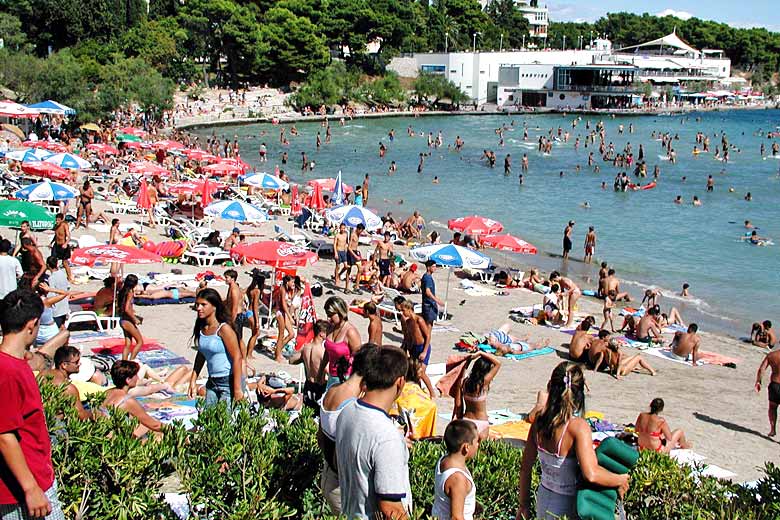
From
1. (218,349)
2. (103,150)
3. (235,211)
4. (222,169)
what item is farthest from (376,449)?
(103,150)

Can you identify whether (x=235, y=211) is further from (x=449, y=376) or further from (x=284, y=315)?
(x=449, y=376)

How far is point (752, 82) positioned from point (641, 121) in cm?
6460

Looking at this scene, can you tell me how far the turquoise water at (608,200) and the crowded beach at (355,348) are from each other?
199 centimetres

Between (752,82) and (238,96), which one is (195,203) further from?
(752,82)

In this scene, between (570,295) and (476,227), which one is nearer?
(570,295)

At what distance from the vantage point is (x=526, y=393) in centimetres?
1103

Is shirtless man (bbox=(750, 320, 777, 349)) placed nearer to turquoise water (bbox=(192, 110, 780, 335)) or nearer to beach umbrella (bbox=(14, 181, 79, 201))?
turquoise water (bbox=(192, 110, 780, 335))

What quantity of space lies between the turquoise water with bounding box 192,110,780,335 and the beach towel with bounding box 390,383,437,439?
1192 cm

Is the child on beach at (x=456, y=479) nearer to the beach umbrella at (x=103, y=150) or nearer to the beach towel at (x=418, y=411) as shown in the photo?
the beach towel at (x=418, y=411)

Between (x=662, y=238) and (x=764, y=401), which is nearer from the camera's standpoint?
(x=764, y=401)

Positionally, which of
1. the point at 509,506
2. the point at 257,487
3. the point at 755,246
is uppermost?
the point at 257,487

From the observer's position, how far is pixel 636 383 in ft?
40.1

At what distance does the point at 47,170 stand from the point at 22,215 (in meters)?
Answer: 9.72

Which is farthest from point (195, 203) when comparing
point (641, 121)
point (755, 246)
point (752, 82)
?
point (752, 82)
